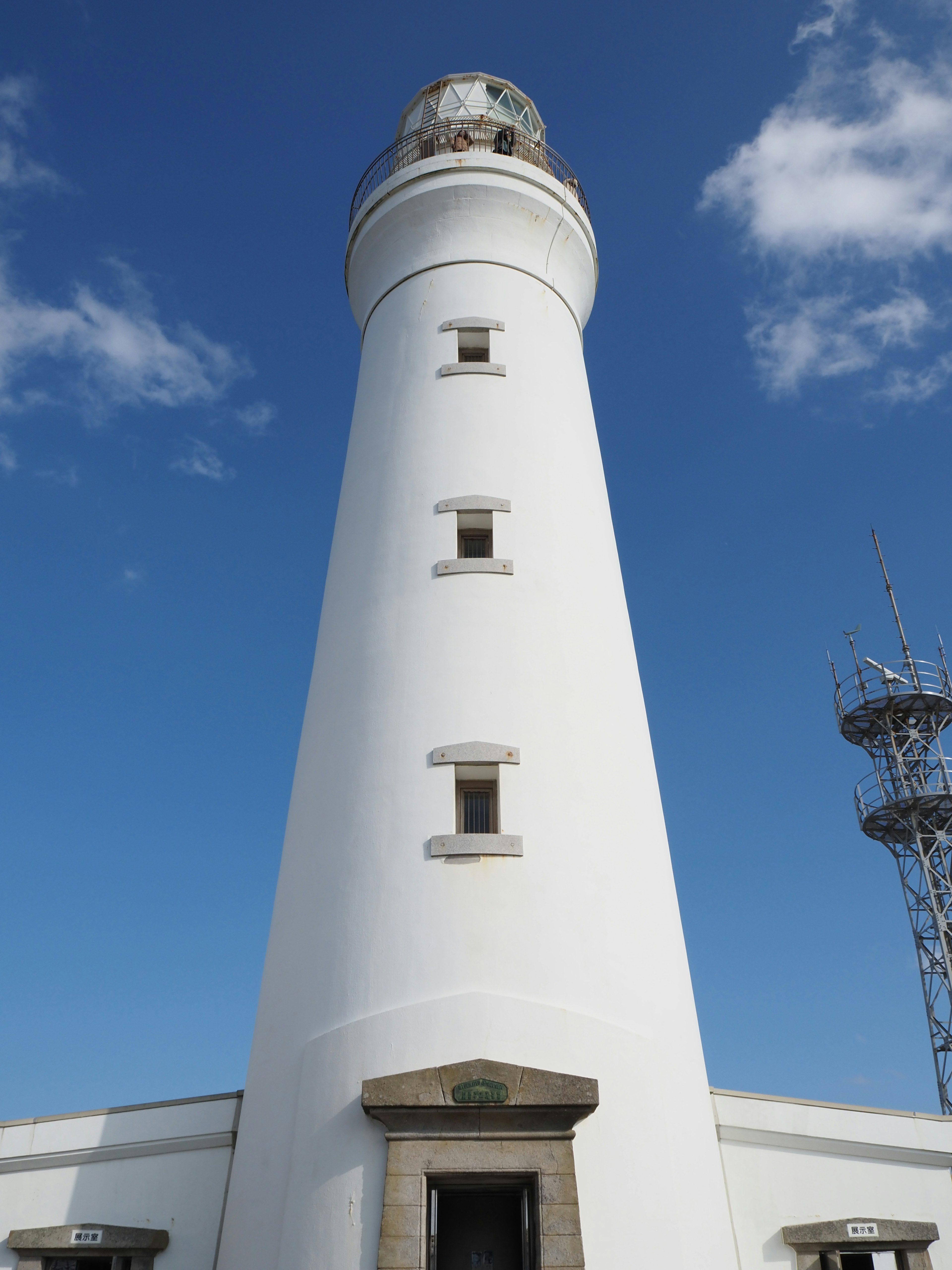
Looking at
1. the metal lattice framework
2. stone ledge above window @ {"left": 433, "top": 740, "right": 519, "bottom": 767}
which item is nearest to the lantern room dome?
the metal lattice framework

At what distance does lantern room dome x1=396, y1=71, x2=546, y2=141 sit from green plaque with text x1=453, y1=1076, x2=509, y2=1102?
17.0 metres

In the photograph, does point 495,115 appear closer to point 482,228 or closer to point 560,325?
point 482,228

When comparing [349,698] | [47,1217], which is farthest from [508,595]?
[47,1217]

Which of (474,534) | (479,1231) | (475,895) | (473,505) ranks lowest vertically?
(479,1231)

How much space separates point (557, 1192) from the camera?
340 inches

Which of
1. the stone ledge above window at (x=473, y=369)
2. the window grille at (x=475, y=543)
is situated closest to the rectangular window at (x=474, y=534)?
the window grille at (x=475, y=543)

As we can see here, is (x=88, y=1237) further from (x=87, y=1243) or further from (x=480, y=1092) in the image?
(x=480, y=1092)

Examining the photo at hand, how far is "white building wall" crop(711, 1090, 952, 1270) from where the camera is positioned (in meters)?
10.8

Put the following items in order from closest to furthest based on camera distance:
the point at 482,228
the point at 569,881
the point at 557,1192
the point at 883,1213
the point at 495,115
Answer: the point at 557,1192 < the point at 569,881 < the point at 883,1213 < the point at 482,228 < the point at 495,115

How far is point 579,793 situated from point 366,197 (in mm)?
12021

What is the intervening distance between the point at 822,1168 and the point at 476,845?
5.49m

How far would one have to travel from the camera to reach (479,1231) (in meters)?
10.2

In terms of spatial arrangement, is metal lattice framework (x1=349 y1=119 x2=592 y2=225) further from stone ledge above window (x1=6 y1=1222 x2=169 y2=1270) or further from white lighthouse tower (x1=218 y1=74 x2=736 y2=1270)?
stone ledge above window (x1=6 y1=1222 x2=169 y2=1270)

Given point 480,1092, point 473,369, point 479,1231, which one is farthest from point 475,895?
point 473,369
